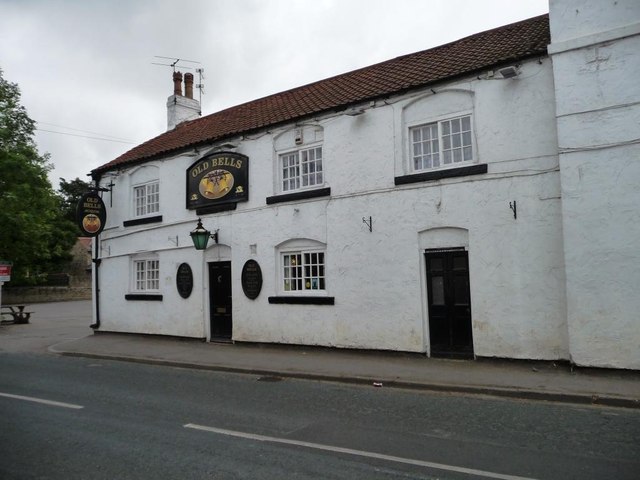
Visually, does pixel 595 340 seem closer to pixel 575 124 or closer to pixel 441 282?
pixel 441 282

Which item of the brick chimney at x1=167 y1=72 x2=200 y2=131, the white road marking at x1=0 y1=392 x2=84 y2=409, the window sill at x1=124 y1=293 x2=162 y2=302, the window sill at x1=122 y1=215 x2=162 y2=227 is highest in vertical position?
the brick chimney at x1=167 y1=72 x2=200 y2=131

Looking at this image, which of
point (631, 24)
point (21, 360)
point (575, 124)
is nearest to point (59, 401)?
point (21, 360)

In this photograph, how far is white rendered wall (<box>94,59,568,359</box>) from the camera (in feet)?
30.7

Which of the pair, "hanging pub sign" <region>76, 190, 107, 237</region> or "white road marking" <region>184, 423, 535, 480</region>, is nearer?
"white road marking" <region>184, 423, 535, 480</region>

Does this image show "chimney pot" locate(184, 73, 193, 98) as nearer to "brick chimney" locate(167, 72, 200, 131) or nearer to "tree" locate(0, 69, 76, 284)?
"brick chimney" locate(167, 72, 200, 131)

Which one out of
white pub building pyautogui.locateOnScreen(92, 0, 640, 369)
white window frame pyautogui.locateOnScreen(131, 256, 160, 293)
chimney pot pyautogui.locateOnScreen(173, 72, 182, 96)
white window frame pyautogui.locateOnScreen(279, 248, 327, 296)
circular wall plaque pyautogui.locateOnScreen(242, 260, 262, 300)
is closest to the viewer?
white pub building pyautogui.locateOnScreen(92, 0, 640, 369)

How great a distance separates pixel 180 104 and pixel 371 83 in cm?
1113

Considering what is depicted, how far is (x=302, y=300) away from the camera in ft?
40.3

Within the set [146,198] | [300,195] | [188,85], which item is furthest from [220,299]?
[188,85]

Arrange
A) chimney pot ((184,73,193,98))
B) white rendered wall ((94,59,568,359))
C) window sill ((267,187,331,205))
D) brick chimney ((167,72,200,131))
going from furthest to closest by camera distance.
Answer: chimney pot ((184,73,193,98)) < brick chimney ((167,72,200,131)) < window sill ((267,187,331,205)) < white rendered wall ((94,59,568,359))

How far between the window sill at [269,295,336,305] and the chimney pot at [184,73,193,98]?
12737 mm

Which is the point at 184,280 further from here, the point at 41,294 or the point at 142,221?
the point at 41,294

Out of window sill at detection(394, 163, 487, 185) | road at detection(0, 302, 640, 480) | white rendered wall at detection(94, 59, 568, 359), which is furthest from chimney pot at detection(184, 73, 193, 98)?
road at detection(0, 302, 640, 480)

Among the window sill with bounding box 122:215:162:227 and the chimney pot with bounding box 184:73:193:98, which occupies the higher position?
the chimney pot with bounding box 184:73:193:98
